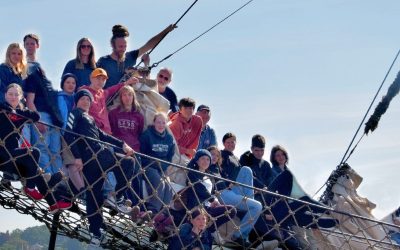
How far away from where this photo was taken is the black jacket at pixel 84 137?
7281 millimetres

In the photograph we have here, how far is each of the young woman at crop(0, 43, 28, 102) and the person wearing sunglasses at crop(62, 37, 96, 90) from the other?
3.20 ft

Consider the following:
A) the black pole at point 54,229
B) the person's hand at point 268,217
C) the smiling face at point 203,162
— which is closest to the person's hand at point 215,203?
the smiling face at point 203,162

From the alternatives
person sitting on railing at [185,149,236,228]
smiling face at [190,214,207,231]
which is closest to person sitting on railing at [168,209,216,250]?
smiling face at [190,214,207,231]

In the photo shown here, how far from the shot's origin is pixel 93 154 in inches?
286

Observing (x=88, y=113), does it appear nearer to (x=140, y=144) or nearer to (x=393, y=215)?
(x=140, y=144)

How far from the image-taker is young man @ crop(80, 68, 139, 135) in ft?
25.5

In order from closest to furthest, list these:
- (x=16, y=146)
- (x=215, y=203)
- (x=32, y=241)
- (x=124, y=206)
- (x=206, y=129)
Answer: (x=16, y=146), (x=124, y=206), (x=215, y=203), (x=206, y=129), (x=32, y=241)

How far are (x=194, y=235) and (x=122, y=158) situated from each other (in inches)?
38.2

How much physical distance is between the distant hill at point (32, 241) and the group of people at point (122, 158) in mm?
125362

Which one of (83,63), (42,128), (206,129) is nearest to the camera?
(42,128)

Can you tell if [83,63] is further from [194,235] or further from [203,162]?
[194,235]

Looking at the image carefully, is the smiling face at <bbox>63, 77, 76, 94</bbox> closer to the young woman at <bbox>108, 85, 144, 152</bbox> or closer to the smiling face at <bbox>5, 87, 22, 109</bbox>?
the young woman at <bbox>108, 85, 144, 152</bbox>

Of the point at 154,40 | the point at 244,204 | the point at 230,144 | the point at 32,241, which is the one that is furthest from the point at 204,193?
the point at 32,241

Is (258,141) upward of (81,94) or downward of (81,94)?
upward
